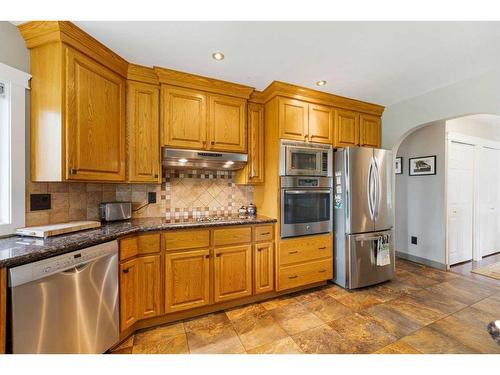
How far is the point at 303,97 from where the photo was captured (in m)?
2.48

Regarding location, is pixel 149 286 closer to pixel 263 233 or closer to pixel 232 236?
pixel 232 236

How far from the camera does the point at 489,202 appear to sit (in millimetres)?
3824

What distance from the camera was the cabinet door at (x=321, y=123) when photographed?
2.54 meters

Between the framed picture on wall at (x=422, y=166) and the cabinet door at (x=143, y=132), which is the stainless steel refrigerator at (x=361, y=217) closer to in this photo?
the framed picture on wall at (x=422, y=166)

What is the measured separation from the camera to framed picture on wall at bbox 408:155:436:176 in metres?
3.26

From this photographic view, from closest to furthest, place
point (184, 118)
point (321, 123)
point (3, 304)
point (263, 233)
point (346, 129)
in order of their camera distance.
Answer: point (3, 304)
point (184, 118)
point (263, 233)
point (321, 123)
point (346, 129)

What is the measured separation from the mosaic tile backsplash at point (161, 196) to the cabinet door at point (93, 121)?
1.23ft

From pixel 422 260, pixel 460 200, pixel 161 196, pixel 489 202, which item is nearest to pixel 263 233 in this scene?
pixel 161 196

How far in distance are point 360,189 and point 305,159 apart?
755 millimetres

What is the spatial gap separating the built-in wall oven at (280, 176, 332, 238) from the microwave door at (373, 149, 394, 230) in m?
0.59

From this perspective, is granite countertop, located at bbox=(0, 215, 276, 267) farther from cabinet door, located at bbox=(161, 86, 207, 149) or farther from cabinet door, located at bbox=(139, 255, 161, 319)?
cabinet door, located at bbox=(161, 86, 207, 149)

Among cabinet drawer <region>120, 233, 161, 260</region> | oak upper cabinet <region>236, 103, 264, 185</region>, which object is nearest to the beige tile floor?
cabinet drawer <region>120, 233, 161, 260</region>
